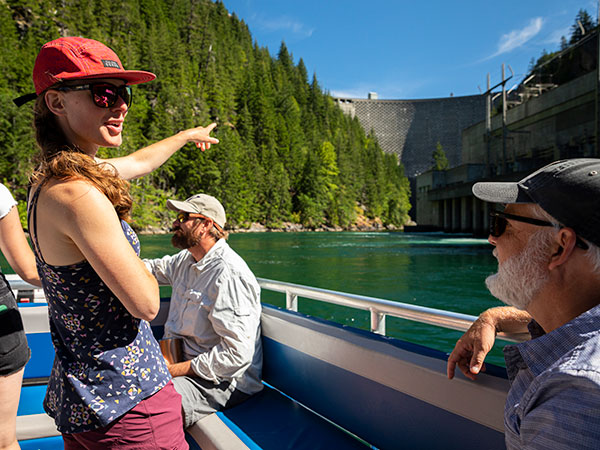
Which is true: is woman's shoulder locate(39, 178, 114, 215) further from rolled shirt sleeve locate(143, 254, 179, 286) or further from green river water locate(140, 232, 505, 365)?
green river water locate(140, 232, 505, 365)

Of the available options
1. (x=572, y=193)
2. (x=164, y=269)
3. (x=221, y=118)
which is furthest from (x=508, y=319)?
(x=221, y=118)

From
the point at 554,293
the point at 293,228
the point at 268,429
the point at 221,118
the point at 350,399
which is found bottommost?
the point at 293,228

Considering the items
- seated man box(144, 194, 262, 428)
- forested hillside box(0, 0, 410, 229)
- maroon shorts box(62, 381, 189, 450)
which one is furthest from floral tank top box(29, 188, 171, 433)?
forested hillside box(0, 0, 410, 229)

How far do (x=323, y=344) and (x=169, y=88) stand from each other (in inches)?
2025

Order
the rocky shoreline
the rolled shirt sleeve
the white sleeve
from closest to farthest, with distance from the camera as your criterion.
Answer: the white sleeve
the rolled shirt sleeve
the rocky shoreline

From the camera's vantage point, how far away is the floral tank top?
0.98 meters

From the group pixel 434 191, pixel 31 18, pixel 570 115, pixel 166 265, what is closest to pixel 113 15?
pixel 31 18

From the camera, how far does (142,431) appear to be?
1052mm

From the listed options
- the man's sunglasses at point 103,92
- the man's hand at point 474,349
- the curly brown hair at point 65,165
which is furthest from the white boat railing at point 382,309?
the man's sunglasses at point 103,92

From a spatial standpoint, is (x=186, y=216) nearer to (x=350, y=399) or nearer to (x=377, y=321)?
(x=377, y=321)

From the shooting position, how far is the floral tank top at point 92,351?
3.22ft

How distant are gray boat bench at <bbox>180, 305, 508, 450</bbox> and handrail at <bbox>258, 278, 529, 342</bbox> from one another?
0.21 m

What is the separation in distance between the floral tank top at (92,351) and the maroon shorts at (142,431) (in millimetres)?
25

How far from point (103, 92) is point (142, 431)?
83 centimetres
